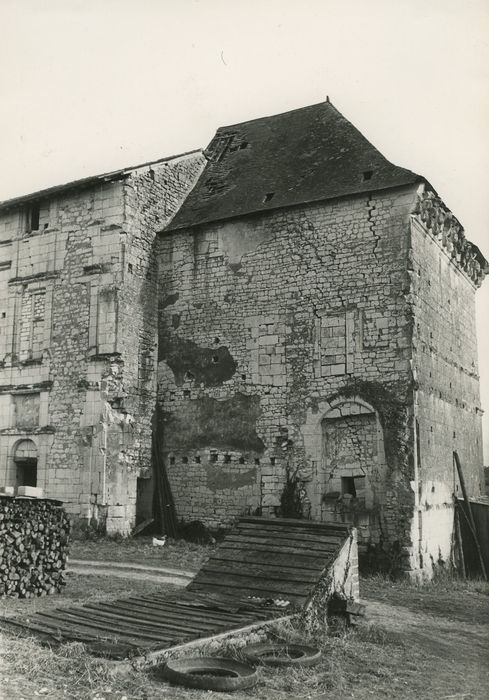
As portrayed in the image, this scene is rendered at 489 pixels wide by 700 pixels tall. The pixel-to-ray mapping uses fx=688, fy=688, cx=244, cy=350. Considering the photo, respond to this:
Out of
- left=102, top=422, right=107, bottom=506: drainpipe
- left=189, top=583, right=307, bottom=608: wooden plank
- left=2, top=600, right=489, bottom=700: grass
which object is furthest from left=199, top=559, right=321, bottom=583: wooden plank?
left=102, top=422, right=107, bottom=506: drainpipe

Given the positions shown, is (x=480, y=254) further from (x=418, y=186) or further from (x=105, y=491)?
(x=105, y=491)

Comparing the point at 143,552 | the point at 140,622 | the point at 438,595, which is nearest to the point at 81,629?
the point at 140,622

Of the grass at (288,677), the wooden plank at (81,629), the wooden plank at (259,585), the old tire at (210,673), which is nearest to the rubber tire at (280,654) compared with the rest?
the grass at (288,677)

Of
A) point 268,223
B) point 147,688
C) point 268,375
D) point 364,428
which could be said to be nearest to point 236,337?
point 268,375

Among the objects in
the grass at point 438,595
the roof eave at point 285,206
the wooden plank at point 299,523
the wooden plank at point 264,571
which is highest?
the roof eave at point 285,206

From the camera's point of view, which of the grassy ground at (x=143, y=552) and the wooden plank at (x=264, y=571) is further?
the grassy ground at (x=143, y=552)

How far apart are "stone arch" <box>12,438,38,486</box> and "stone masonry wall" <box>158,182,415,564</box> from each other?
123 inches

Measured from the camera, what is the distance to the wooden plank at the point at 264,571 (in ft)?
24.7

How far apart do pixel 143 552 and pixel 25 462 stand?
14.7 ft

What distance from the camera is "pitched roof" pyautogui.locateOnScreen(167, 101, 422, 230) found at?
46.9ft

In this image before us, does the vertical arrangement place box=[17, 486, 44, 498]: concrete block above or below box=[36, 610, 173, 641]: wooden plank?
above

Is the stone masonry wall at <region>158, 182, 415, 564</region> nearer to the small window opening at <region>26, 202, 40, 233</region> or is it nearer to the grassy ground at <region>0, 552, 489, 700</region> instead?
the small window opening at <region>26, 202, 40, 233</region>

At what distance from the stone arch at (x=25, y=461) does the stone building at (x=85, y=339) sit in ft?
0.08

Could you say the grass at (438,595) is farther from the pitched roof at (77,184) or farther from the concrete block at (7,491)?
the pitched roof at (77,184)
